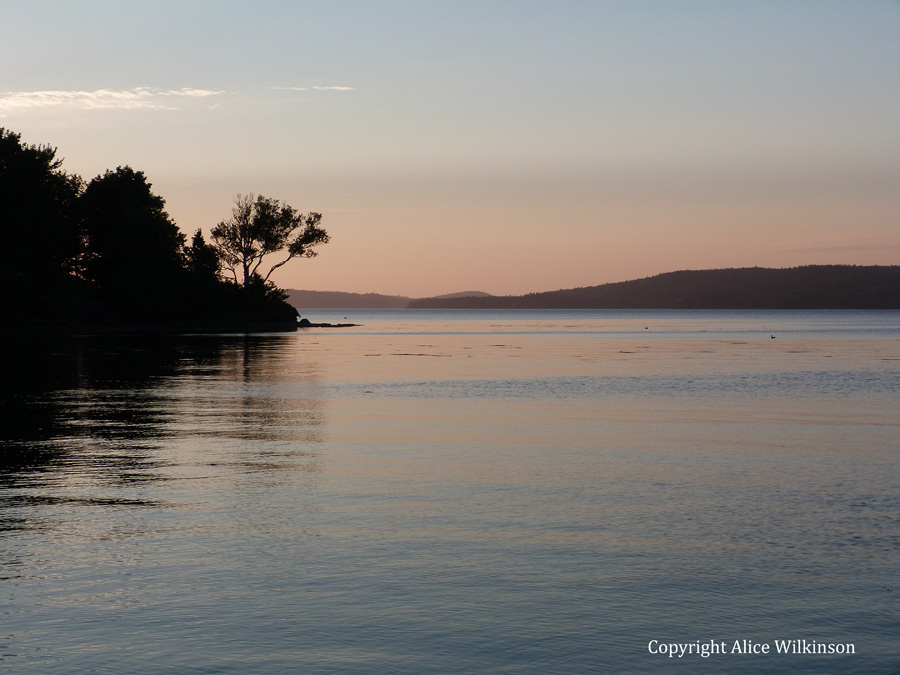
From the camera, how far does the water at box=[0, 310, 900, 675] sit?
27.4 feet

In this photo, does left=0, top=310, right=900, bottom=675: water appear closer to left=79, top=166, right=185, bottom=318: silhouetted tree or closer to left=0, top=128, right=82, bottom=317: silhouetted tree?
left=0, top=128, right=82, bottom=317: silhouetted tree

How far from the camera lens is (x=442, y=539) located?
12.1 meters

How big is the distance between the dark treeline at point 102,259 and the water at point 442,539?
2795 inches

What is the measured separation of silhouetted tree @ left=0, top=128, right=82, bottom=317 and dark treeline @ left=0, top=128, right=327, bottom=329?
10 cm

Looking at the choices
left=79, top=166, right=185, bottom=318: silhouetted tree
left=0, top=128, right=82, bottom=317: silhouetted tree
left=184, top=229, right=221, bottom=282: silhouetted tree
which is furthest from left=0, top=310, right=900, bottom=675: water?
left=184, top=229, right=221, bottom=282: silhouetted tree

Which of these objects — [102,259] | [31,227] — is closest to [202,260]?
[102,259]

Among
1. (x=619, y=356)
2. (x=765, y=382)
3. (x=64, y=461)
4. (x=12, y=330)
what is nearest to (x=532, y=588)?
(x=64, y=461)

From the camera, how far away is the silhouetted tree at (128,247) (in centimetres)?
10350

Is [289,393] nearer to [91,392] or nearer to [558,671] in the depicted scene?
[91,392]

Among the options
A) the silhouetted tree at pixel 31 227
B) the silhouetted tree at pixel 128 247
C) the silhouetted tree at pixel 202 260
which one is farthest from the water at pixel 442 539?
the silhouetted tree at pixel 202 260

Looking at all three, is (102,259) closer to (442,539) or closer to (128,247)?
(128,247)

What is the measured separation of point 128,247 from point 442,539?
99.4 meters

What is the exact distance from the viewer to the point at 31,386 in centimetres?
3584

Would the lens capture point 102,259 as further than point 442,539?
Yes
